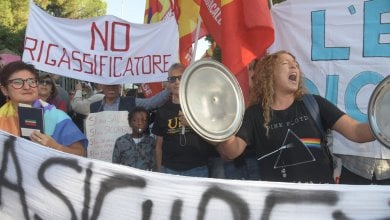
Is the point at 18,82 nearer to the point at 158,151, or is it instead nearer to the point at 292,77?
the point at 158,151

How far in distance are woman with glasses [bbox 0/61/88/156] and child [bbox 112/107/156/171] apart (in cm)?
129

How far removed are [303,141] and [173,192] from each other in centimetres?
86

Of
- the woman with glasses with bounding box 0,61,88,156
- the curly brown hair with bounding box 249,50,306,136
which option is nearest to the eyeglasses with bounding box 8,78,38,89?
the woman with glasses with bounding box 0,61,88,156

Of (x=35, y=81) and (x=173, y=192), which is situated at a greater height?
(x=35, y=81)

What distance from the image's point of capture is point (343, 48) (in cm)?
383

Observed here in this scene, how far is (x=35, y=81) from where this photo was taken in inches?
115

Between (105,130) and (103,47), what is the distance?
103cm

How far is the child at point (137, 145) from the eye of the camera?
4.21 m

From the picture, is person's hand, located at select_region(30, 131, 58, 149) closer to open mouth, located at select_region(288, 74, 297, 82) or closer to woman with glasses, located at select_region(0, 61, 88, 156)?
woman with glasses, located at select_region(0, 61, 88, 156)

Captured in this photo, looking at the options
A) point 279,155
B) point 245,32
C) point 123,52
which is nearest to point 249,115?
point 279,155

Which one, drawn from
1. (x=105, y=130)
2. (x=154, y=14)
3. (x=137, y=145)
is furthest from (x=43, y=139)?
(x=154, y=14)

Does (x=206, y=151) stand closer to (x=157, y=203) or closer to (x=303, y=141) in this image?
(x=303, y=141)

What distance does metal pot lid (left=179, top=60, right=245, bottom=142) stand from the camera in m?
2.35

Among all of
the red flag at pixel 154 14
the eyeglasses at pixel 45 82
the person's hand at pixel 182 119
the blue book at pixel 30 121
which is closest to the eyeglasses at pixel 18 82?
the blue book at pixel 30 121
